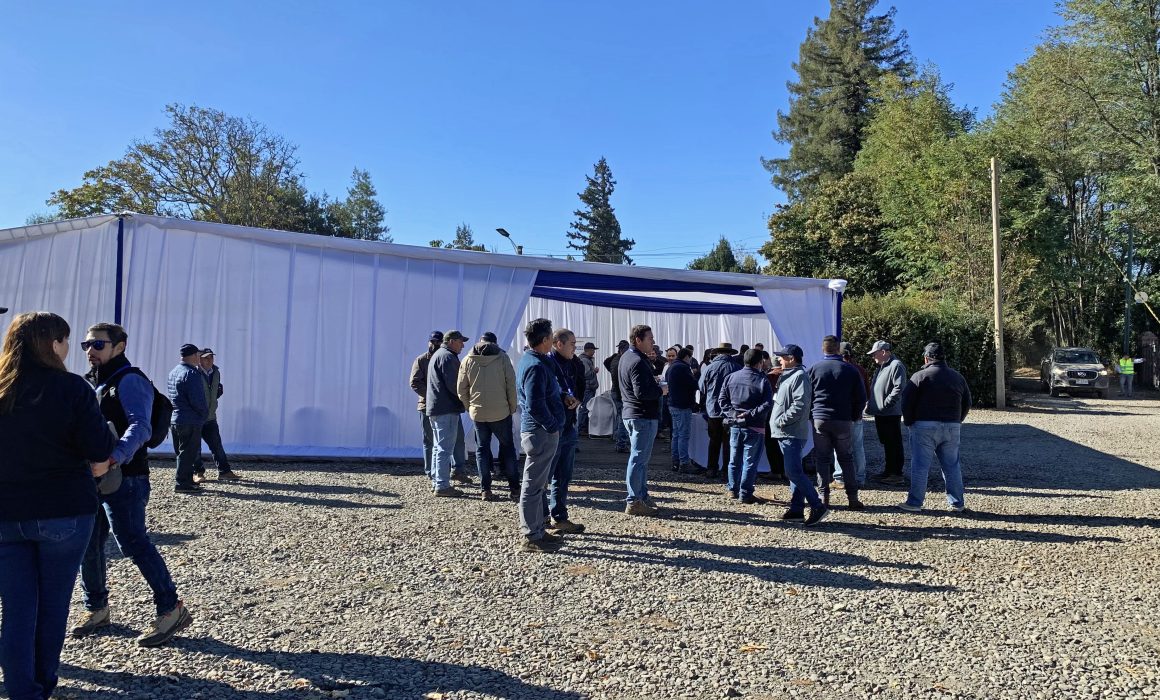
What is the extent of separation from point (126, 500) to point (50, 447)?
0.95 m

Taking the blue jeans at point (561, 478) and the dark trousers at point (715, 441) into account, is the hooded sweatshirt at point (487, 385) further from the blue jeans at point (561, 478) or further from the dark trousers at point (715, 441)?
the dark trousers at point (715, 441)

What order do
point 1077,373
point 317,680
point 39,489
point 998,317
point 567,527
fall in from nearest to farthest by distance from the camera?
point 39,489 → point 317,680 → point 567,527 → point 998,317 → point 1077,373

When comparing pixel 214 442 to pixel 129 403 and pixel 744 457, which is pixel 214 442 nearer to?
pixel 129 403

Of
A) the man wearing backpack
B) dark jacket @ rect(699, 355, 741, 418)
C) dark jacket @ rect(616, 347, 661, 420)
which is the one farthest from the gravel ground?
dark jacket @ rect(699, 355, 741, 418)

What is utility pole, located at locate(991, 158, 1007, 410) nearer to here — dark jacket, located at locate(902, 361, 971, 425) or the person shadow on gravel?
dark jacket, located at locate(902, 361, 971, 425)

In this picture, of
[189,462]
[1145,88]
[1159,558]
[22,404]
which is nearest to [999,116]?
[1145,88]

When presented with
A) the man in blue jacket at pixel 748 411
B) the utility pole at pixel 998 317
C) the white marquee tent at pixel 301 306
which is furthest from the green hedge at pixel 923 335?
the man in blue jacket at pixel 748 411

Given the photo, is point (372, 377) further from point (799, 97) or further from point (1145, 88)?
point (799, 97)

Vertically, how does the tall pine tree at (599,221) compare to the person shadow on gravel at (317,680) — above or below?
above

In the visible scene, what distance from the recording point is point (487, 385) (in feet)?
23.2

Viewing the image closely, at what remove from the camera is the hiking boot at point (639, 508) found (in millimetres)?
6992

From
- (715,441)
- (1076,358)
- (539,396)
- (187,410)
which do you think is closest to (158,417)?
(539,396)

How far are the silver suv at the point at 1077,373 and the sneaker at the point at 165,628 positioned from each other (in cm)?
2464

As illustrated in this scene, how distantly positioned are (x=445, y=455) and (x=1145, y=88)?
2920 cm
